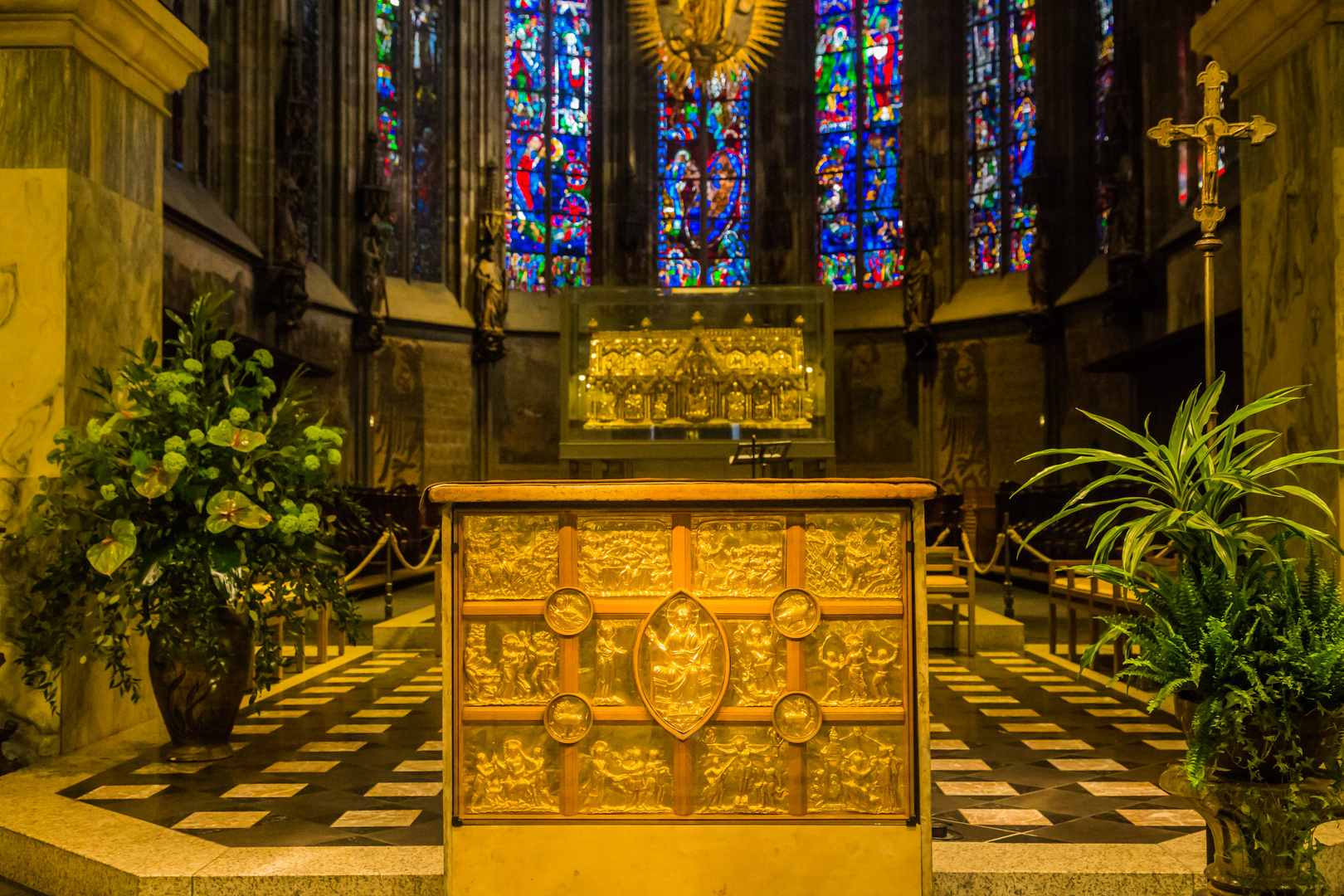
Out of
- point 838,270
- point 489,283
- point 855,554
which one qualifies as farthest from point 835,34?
point 855,554

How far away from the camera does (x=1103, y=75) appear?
17047mm

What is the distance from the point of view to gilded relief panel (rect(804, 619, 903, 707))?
10.3 ft

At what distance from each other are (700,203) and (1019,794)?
1777 cm

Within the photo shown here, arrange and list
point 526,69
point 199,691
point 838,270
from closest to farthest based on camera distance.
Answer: point 199,691, point 838,270, point 526,69

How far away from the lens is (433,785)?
14.2ft

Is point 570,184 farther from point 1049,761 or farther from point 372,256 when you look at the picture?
point 1049,761

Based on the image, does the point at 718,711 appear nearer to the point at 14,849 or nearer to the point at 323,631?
the point at 14,849

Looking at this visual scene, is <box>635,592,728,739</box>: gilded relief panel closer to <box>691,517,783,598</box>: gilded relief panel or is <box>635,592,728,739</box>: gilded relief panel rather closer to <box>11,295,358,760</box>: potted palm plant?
<box>691,517,783,598</box>: gilded relief panel

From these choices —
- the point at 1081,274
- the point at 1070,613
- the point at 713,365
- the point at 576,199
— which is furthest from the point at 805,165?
the point at 1070,613

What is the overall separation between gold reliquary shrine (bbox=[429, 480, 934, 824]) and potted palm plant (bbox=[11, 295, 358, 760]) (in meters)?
1.65

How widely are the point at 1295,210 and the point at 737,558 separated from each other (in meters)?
3.31

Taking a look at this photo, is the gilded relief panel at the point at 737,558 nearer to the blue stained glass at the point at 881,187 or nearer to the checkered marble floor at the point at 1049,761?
the checkered marble floor at the point at 1049,761

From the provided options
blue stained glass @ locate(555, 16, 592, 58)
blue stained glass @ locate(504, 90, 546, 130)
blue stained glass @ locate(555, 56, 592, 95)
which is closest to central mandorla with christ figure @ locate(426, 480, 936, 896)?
blue stained glass @ locate(504, 90, 546, 130)

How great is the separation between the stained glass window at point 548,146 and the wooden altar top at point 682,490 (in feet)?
58.4
